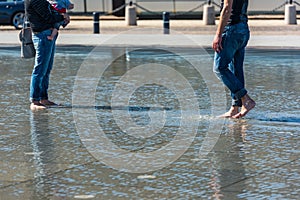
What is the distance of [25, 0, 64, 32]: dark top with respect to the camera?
11234 mm

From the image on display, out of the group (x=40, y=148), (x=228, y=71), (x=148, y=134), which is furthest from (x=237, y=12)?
(x=40, y=148)

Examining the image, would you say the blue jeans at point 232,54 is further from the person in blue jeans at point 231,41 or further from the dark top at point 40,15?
the dark top at point 40,15

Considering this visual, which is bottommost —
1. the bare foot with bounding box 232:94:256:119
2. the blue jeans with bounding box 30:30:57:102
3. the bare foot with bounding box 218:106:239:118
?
the bare foot with bounding box 218:106:239:118

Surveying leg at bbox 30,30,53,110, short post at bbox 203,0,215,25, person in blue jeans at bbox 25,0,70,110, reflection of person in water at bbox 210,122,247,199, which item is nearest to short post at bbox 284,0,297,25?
short post at bbox 203,0,215,25

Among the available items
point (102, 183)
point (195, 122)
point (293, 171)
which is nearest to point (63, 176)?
point (102, 183)

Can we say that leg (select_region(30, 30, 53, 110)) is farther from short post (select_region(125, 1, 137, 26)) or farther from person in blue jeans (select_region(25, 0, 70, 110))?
short post (select_region(125, 1, 137, 26))

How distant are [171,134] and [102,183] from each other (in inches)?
96.2

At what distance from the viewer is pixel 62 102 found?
39.6 feet

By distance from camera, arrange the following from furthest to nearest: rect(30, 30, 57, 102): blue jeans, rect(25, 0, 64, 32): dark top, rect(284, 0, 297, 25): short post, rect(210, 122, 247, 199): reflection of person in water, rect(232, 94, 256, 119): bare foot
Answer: rect(284, 0, 297, 25): short post, rect(30, 30, 57, 102): blue jeans, rect(25, 0, 64, 32): dark top, rect(232, 94, 256, 119): bare foot, rect(210, 122, 247, 199): reflection of person in water

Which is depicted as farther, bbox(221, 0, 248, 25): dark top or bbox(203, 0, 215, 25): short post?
bbox(203, 0, 215, 25): short post

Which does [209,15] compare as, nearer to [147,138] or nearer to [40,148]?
[147,138]

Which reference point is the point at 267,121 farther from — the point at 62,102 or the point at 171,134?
the point at 62,102

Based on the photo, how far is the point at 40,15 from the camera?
37.0 ft

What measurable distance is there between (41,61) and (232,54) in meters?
2.71
